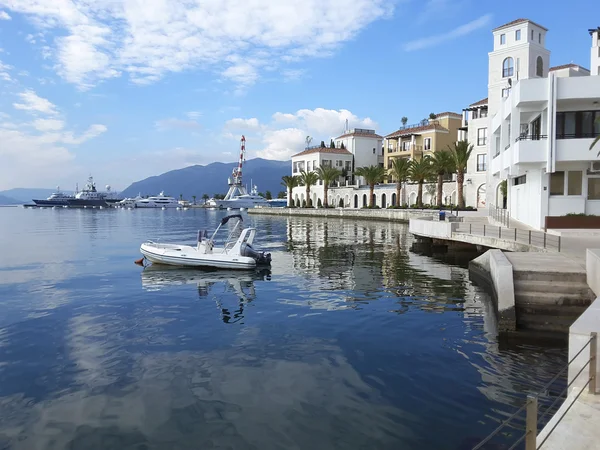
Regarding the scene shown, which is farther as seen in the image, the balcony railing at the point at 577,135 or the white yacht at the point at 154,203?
the white yacht at the point at 154,203

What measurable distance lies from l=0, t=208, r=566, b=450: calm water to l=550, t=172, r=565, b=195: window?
→ 1142 centimetres

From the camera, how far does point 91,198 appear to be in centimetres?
18362

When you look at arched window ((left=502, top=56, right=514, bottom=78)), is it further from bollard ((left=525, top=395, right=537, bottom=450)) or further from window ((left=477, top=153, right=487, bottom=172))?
bollard ((left=525, top=395, right=537, bottom=450))

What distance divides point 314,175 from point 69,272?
7467 cm

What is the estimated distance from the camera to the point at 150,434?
8070 millimetres

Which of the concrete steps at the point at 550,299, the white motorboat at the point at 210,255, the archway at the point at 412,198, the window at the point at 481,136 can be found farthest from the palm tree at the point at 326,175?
the concrete steps at the point at 550,299

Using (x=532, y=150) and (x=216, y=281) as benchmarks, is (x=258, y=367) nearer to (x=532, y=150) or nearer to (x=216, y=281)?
(x=216, y=281)

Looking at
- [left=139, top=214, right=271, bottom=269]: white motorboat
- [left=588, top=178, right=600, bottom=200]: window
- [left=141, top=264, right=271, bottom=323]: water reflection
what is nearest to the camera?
[left=141, top=264, right=271, bottom=323]: water reflection

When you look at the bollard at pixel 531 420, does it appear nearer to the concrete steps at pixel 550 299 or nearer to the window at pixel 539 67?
the concrete steps at pixel 550 299

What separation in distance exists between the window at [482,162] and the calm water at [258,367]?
4672 cm

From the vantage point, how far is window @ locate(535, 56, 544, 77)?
50.5 m

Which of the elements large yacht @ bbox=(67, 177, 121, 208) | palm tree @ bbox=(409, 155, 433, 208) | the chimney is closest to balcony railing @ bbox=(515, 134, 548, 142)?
the chimney

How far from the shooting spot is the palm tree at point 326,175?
3642 inches

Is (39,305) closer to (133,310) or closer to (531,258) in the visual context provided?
(133,310)
